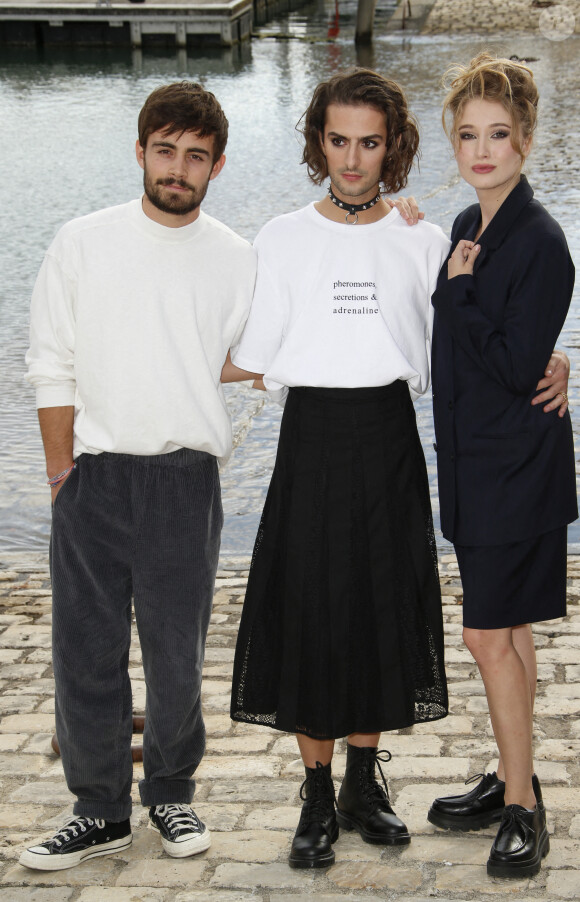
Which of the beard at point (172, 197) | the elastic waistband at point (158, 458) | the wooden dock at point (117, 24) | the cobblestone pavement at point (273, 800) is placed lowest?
the cobblestone pavement at point (273, 800)

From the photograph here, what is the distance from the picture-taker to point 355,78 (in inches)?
132

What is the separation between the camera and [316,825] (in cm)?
349

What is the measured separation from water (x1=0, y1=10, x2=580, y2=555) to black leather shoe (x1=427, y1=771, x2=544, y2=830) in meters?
3.06

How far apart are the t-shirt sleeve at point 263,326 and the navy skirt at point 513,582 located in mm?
764

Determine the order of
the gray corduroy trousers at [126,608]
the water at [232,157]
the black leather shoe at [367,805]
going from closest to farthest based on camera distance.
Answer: the gray corduroy trousers at [126,608] < the black leather shoe at [367,805] < the water at [232,157]

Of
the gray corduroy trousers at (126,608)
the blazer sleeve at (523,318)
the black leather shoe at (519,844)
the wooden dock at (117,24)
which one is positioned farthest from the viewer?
the wooden dock at (117,24)

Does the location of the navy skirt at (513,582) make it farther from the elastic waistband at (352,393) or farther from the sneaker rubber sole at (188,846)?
the sneaker rubber sole at (188,846)

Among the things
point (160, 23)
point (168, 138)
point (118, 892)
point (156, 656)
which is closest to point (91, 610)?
point (156, 656)

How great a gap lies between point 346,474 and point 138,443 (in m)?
0.57

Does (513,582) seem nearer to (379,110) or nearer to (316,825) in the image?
(316,825)

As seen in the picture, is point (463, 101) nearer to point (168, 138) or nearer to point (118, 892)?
point (168, 138)

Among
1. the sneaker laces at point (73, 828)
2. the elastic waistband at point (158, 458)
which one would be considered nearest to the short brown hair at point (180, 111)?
the elastic waistband at point (158, 458)

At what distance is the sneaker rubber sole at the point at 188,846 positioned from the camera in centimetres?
349

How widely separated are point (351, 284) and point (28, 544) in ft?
12.8
